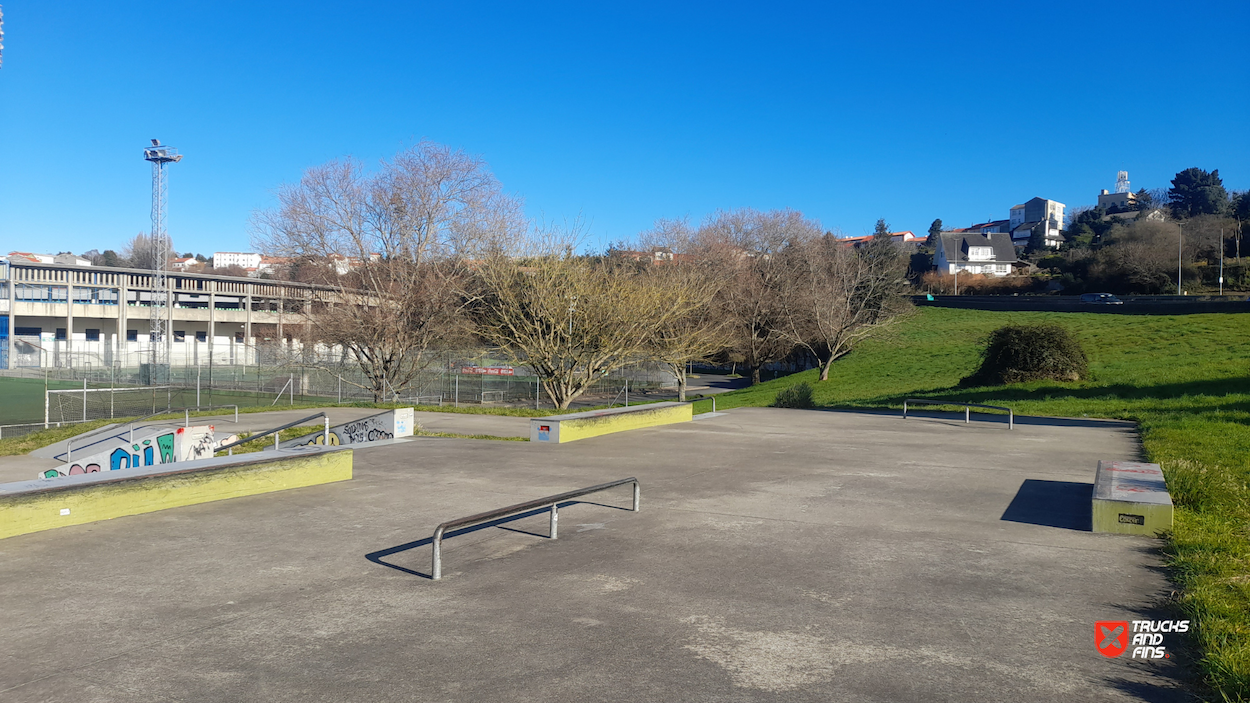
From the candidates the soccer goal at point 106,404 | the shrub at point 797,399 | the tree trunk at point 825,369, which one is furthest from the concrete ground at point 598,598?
the tree trunk at point 825,369

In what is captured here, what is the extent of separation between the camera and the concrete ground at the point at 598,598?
4.37m

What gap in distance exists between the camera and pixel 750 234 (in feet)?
206

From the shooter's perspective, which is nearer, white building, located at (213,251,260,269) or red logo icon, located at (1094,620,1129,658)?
red logo icon, located at (1094,620,1129,658)

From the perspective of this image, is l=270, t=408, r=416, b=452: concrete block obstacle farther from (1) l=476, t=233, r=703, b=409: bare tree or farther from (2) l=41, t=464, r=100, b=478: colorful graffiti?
(1) l=476, t=233, r=703, b=409: bare tree

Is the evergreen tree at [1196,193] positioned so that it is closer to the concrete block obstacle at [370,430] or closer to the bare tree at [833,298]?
the bare tree at [833,298]

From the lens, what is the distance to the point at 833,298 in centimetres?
4403

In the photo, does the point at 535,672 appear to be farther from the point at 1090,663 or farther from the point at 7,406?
the point at 7,406

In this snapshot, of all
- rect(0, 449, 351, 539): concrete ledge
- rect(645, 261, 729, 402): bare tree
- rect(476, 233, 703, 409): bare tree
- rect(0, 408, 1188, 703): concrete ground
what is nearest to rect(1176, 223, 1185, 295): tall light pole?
rect(645, 261, 729, 402): bare tree

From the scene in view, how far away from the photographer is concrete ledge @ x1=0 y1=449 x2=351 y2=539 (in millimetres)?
7727

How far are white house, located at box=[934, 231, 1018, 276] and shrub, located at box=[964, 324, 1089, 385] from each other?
83035mm

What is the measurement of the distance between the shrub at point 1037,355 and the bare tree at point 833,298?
14.9 metres

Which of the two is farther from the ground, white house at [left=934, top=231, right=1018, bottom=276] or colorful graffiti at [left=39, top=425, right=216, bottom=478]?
white house at [left=934, top=231, right=1018, bottom=276]

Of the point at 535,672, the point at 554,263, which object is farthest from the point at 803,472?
the point at 554,263

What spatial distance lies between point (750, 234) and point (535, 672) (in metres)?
60.7
